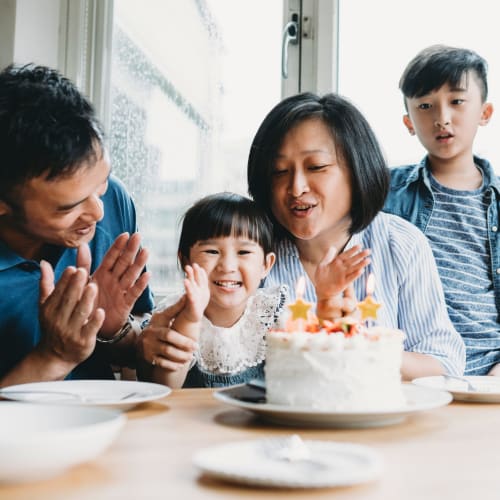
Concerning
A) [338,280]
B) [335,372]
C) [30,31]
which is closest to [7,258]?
[338,280]

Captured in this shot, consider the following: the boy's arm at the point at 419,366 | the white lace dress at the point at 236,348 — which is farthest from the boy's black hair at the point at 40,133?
the boy's arm at the point at 419,366

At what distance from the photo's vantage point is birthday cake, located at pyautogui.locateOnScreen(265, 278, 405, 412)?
2.93ft

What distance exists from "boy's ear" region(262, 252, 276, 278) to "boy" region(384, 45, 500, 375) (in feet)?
1.96

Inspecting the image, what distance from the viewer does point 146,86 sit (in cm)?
284

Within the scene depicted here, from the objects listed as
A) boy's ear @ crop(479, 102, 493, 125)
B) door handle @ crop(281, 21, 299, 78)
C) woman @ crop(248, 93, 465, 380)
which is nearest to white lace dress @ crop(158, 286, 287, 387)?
woman @ crop(248, 93, 465, 380)

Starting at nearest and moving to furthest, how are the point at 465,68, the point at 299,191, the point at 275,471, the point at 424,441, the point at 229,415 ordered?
1. the point at 275,471
2. the point at 424,441
3. the point at 229,415
4. the point at 299,191
5. the point at 465,68

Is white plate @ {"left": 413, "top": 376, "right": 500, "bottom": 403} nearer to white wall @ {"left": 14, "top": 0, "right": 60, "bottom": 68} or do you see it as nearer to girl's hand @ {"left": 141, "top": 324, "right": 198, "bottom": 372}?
girl's hand @ {"left": 141, "top": 324, "right": 198, "bottom": 372}

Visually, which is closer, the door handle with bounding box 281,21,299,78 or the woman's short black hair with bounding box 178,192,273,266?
the woman's short black hair with bounding box 178,192,273,266

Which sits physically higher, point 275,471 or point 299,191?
point 299,191

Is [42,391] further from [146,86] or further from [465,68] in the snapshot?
[146,86]

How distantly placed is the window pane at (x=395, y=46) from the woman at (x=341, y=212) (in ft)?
2.53

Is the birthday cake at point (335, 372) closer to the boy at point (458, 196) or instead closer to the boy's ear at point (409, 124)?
the boy at point (458, 196)

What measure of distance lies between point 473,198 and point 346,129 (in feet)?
1.97

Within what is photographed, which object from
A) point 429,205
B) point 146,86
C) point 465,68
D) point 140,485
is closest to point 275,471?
point 140,485
